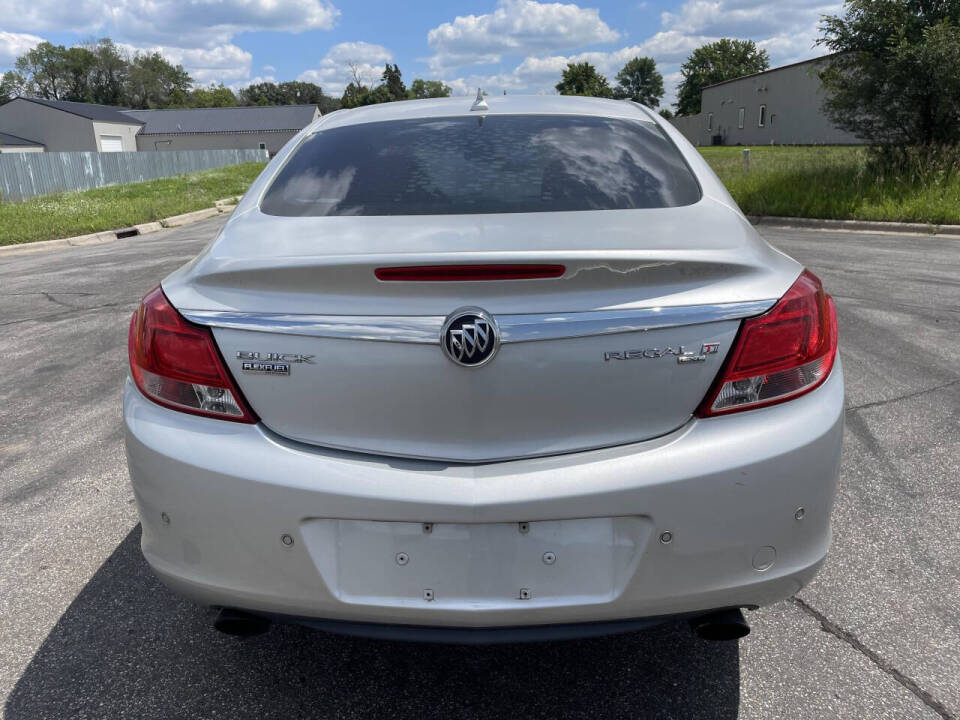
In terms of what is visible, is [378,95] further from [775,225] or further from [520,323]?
[520,323]

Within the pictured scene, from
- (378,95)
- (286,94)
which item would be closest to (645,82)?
(378,95)

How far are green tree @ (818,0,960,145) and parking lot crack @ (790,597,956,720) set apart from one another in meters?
14.7

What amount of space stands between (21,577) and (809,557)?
8.91 feet

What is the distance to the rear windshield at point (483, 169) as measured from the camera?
7.29 ft

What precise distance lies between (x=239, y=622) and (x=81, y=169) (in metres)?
33.4

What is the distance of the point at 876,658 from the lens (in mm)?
2301

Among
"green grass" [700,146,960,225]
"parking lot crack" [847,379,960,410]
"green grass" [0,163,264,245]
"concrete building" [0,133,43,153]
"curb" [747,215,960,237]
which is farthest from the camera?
"concrete building" [0,133,43,153]

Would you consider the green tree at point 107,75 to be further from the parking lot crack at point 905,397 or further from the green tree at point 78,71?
the parking lot crack at point 905,397

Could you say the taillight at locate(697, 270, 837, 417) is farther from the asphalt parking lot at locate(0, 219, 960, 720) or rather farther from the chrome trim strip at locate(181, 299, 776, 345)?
the asphalt parking lot at locate(0, 219, 960, 720)

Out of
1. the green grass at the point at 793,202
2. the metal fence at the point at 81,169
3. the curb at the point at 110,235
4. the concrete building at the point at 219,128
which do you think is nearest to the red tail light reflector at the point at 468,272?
the curb at the point at 110,235

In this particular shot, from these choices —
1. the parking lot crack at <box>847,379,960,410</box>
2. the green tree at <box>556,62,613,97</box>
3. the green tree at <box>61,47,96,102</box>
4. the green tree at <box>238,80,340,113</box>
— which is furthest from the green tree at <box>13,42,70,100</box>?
the parking lot crack at <box>847,379,960,410</box>

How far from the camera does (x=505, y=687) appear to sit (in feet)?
7.34

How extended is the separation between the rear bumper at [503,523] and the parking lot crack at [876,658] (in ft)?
2.14

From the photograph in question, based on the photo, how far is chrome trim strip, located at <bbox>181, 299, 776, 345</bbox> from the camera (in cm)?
173
